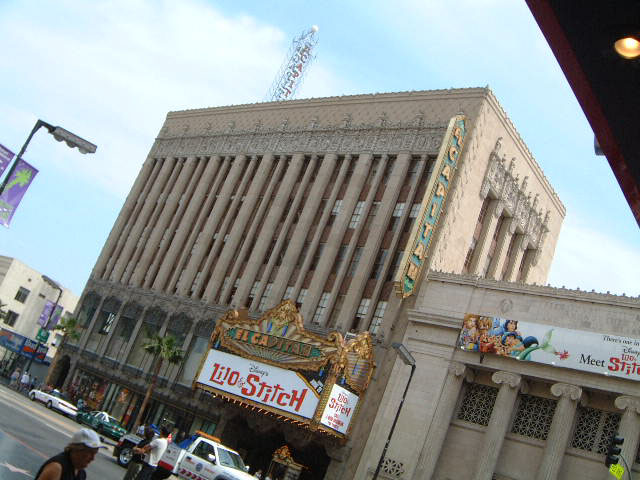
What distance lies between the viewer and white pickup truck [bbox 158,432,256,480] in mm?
23000

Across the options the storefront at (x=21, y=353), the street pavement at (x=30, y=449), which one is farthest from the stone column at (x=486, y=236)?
the storefront at (x=21, y=353)

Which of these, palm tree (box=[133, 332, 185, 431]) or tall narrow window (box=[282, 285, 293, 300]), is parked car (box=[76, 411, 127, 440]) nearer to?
palm tree (box=[133, 332, 185, 431])

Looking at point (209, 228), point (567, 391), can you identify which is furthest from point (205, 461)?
point (209, 228)

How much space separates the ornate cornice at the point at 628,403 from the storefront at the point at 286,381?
14.0 m

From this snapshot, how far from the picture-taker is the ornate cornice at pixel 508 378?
36.0 meters

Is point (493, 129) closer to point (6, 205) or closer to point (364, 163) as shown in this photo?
point (364, 163)

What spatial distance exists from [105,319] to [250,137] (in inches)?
839

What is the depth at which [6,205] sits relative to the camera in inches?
834

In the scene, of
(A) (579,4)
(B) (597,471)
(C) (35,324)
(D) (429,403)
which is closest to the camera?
(A) (579,4)

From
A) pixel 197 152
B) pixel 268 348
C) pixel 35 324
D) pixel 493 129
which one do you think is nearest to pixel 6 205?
pixel 268 348

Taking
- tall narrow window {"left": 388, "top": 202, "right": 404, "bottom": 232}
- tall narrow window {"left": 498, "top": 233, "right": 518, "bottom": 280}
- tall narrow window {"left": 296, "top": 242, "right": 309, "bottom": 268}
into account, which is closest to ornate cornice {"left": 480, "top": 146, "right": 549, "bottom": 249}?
tall narrow window {"left": 498, "top": 233, "right": 518, "bottom": 280}

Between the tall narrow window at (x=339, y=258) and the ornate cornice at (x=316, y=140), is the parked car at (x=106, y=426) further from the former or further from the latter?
the ornate cornice at (x=316, y=140)

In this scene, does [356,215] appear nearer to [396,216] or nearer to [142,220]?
[396,216]

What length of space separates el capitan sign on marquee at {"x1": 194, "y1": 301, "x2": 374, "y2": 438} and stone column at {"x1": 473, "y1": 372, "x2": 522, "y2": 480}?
26.7 ft
